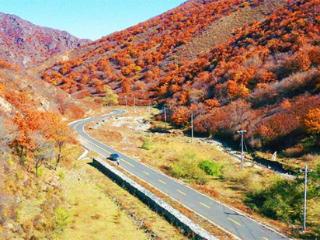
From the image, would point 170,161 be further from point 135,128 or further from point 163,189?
point 135,128

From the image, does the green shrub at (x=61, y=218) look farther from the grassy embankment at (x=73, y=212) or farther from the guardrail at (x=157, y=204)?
the guardrail at (x=157, y=204)

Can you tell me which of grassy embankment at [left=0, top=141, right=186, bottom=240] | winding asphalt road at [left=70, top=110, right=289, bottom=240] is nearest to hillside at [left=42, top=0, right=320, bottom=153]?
winding asphalt road at [left=70, top=110, right=289, bottom=240]

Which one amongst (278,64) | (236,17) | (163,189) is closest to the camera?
(163,189)

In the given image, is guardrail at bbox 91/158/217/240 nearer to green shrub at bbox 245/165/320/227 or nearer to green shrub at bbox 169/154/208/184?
green shrub at bbox 169/154/208/184

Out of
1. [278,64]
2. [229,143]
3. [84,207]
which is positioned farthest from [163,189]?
[278,64]

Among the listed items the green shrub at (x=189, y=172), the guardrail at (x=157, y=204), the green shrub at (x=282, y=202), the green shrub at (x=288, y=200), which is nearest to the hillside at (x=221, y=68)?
the green shrub at (x=189, y=172)

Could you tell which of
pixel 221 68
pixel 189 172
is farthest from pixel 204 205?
pixel 221 68
